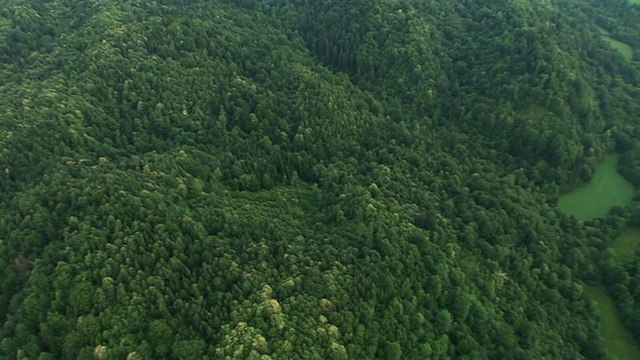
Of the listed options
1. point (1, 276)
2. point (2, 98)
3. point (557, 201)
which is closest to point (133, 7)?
point (2, 98)

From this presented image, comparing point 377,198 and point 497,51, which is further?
point 497,51

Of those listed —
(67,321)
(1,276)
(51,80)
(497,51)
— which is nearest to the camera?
(67,321)

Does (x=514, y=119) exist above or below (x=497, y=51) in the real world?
below

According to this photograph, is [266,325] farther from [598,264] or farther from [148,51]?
[148,51]

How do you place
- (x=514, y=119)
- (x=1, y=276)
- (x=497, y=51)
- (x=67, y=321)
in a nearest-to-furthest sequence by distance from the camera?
(x=67, y=321), (x=1, y=276), (x=514, y=119), (x=497, y=51)

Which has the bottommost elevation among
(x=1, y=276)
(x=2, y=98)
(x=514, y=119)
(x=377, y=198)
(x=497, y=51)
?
(x=1, y=276)

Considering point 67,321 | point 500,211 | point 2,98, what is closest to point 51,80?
point 2,98
